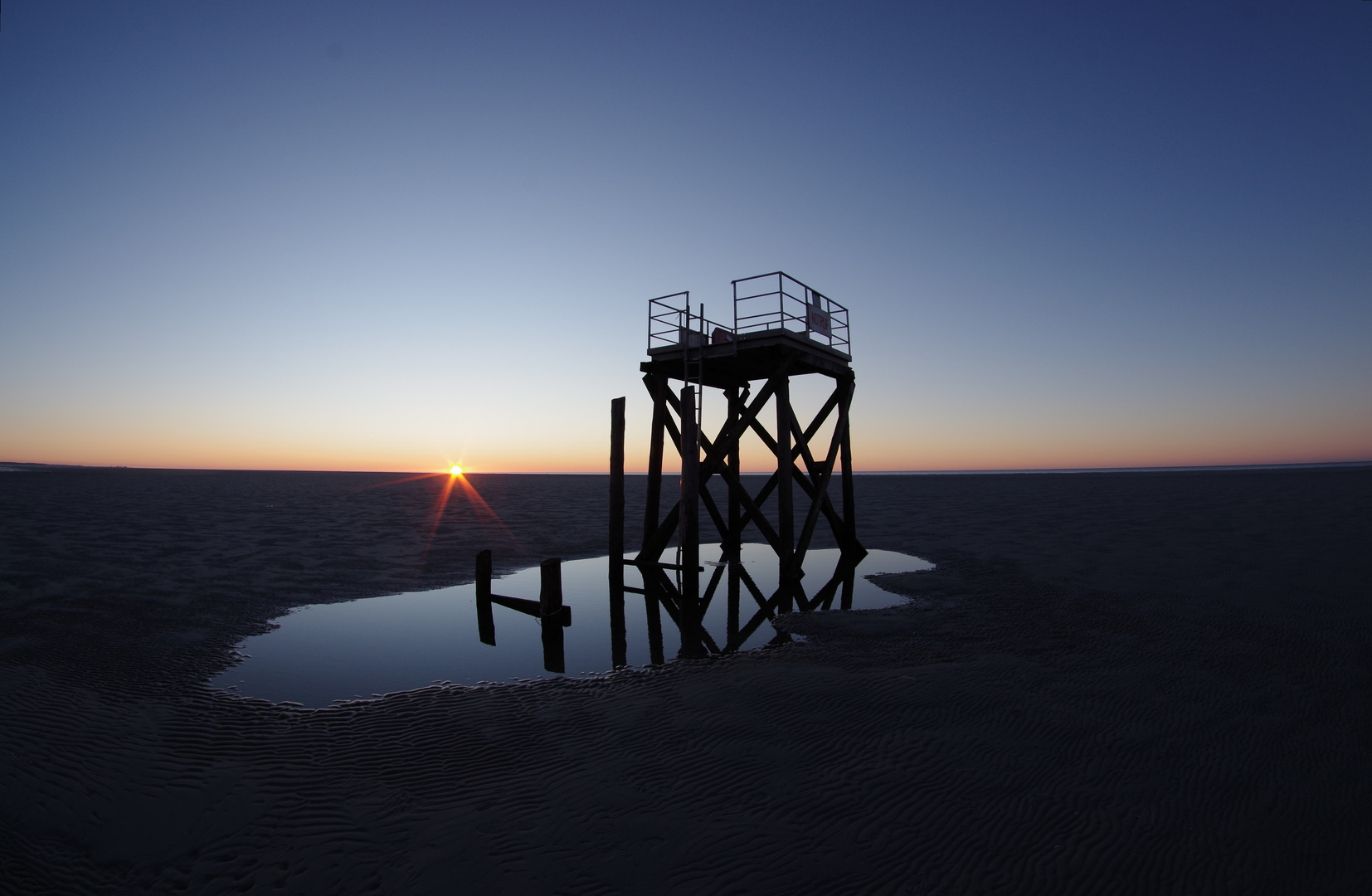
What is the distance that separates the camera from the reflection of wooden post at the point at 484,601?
11.8 m

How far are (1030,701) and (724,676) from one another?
3654 millimetres

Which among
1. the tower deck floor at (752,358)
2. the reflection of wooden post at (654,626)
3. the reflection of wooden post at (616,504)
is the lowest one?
the reflection of wooden post at (654,626)

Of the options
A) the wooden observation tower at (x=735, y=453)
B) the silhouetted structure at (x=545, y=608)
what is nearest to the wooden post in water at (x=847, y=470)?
the wooden observation tower at (x=735, y=453)

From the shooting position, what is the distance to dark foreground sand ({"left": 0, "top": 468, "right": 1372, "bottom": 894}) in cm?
461

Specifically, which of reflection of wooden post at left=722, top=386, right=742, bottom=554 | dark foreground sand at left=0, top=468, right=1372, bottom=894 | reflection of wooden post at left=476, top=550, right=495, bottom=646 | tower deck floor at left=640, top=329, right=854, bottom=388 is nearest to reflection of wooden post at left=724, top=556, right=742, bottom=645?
reflection of wooden post at left=722, top=386, right=742, bottom=554

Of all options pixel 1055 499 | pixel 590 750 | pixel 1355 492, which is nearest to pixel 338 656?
pixel 590 750

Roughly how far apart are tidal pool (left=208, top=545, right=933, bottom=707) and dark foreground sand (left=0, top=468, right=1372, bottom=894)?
646 mm

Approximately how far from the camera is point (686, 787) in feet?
18.7

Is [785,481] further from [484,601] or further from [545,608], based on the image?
[484,601]

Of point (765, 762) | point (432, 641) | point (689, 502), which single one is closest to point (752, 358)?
point (689, 502)

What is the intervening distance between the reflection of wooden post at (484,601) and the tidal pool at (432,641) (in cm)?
16

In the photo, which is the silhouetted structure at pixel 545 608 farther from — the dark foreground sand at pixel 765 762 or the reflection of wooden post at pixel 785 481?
the reflection of wooden post at pixel 785 481

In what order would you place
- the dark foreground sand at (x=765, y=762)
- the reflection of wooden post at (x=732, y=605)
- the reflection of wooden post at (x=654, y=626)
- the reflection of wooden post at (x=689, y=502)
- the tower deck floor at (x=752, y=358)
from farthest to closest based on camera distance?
1. the tower deck floor at (x=752, y=358)
2. the reflection of wooden post at (x=689, y=502)
3. the reflection of wooden post at (x=732, y=605)
4. the reflection of wooden post at (x=654, y=626)
5. the dark foreground sand at (x=765, y=762)

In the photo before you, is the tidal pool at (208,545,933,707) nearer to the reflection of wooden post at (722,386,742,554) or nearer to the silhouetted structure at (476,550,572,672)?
the silhouetted structure at (476,550,572,672)
